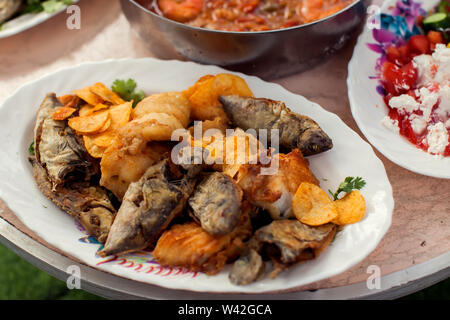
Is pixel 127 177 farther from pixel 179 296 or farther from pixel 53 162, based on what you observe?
pixel 179 296

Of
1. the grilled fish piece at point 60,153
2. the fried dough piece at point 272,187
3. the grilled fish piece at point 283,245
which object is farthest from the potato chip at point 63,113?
the grilled fish piece at point 283,245

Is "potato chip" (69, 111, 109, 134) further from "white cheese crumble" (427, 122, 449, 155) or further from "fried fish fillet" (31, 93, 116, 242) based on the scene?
"white cheese crumble" (427, 122, 449, 155)

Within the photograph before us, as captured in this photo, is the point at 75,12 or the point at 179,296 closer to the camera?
the point at 179,296

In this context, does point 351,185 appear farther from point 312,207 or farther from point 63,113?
point 63,113
